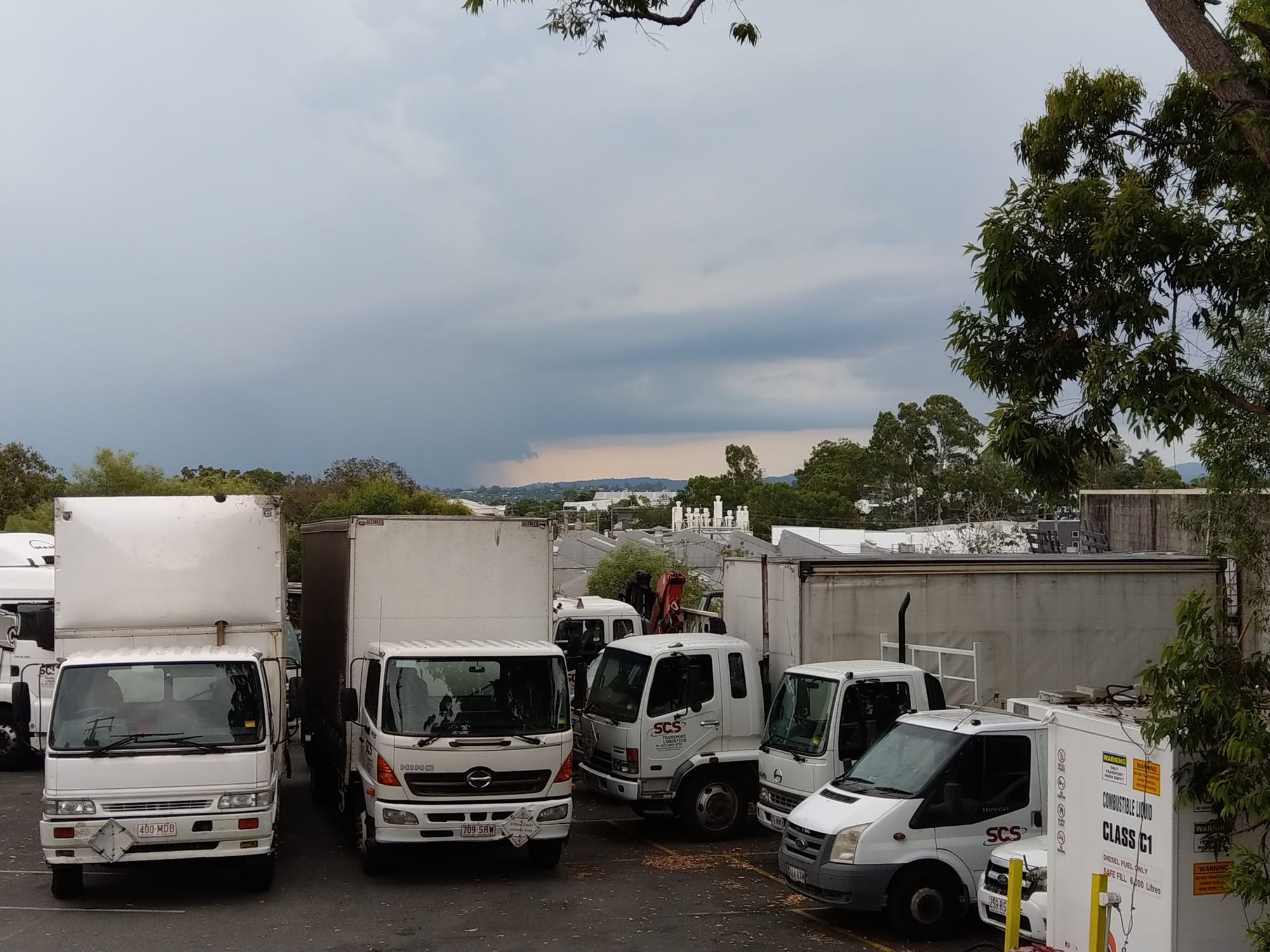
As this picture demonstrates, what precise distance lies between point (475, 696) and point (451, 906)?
6.28 feet

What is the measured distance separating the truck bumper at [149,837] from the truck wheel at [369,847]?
1295 millimetres

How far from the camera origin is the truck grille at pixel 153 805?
431 inches

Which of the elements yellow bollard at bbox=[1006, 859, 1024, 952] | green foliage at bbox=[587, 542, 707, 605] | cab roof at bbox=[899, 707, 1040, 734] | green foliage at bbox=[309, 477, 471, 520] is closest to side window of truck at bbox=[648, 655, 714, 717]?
cab roof at bbox=[899, 707, 1040, 734]

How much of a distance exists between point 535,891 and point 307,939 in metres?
2.47

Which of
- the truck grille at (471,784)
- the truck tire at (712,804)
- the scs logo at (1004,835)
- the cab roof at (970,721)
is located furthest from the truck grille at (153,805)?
the scs logo at (1004,835)

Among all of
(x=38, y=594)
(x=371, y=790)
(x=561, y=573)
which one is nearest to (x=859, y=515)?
(x=561, y=573)

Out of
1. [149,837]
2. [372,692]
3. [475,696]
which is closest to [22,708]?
[149,837]

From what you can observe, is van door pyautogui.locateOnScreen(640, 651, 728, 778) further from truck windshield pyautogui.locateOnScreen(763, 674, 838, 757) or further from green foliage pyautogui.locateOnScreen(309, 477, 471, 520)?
green foliage pyautogui.locateOnScreen(309, 477, 471, 520)

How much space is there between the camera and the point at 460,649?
12.3 m

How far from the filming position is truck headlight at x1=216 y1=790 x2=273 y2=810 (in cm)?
1116

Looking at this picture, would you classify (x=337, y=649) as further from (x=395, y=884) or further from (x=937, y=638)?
(x=937, y=638)

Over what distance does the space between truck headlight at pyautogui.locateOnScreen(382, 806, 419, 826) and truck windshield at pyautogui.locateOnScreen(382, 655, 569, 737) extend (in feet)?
2.32

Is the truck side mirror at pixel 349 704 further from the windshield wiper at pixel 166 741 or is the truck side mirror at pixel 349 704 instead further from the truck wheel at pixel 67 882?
the truck wheel at pixel 67 882

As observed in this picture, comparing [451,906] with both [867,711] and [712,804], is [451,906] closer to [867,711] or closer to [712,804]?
[712,804]
